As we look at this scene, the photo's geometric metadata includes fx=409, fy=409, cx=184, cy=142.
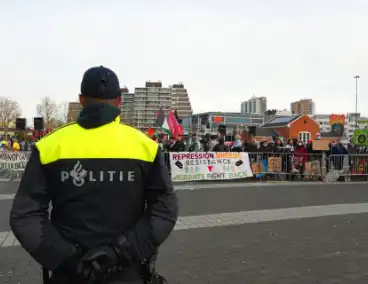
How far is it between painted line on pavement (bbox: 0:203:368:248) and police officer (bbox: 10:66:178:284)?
4.98 metres

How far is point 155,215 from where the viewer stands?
207 centimetres

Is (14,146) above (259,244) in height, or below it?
above

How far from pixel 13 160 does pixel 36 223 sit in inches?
603

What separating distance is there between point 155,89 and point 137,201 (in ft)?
327

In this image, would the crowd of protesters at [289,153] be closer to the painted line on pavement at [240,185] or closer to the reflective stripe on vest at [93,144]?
the painted line on pavement at [240,185]

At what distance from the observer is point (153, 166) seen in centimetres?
212

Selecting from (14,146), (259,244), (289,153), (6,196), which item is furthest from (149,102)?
(259,244)

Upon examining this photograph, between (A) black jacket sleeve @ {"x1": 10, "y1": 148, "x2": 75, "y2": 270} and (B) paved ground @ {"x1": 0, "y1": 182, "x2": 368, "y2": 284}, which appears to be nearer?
(A) black jacket sleeve @ {"x1": 10, "y1": 148, "x2": 75, "y2": 270}

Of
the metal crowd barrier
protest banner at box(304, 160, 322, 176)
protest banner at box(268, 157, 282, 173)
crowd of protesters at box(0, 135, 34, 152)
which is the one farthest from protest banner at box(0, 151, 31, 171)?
protest banner at box(304, 160, 322, 176)

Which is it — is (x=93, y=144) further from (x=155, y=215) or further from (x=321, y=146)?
(x=321, y=146)

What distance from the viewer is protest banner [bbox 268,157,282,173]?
1531 centimetres

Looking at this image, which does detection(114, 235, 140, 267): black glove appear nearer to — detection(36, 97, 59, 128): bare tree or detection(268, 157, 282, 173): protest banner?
detection(268, 157, 282, 173): protest banner

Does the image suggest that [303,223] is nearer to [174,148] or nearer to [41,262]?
[41,262]

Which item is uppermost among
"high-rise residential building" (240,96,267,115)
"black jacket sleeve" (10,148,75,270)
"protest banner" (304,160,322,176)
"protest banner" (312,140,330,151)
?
"high-rise residential building" (240,96,267,115)
